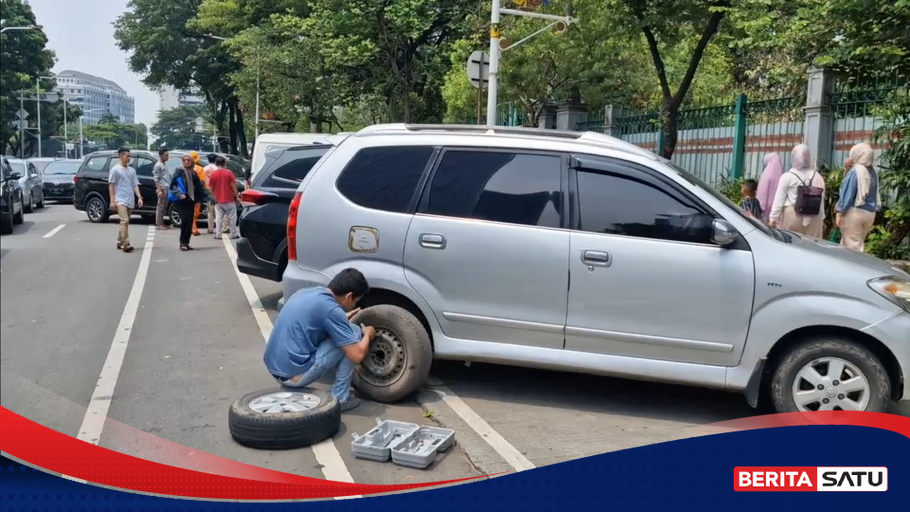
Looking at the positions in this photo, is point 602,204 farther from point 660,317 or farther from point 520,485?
point 520,485

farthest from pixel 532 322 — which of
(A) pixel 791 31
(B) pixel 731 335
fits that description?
(A) pixel 791 31

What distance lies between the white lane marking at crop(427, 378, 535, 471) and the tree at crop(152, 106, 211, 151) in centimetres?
235

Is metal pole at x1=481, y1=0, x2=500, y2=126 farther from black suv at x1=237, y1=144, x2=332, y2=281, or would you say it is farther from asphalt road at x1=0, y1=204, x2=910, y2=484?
asphalt road at x1=0, y1=204, x2=910, y2=484

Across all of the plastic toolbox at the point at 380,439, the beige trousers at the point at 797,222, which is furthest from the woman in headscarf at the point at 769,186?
the plastic toolbox at the point at 380,439

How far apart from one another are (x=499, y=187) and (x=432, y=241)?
1.96ft

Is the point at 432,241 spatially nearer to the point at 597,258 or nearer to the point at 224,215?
the point at 597,258

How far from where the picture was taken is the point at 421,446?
445cm

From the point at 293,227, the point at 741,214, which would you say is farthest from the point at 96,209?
the point at 741,214

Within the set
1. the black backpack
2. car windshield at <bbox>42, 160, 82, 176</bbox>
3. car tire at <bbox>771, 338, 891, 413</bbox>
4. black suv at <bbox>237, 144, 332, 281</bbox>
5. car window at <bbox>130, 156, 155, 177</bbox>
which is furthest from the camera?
car windshield at <bbox>42, 160, 82, 176</bbox>

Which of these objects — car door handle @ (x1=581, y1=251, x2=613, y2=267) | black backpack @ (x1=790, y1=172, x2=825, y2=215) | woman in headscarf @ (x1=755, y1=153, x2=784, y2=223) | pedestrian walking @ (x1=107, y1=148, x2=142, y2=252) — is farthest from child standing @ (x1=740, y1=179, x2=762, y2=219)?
pedestrian walking @ (x1=107, y1=148, x2=142, y2=252)

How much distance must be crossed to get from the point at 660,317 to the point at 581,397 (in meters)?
1.05

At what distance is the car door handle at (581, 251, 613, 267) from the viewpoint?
4.97 m

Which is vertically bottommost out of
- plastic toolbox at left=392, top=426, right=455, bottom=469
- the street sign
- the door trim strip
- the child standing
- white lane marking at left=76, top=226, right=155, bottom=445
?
plastic toolbox at left=392, top=426, right=455, bottom=469

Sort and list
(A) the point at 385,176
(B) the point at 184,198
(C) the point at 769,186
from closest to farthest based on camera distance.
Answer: (A) the point at 385,176, (C) the point at 769,186, (B) the point at 184,198
